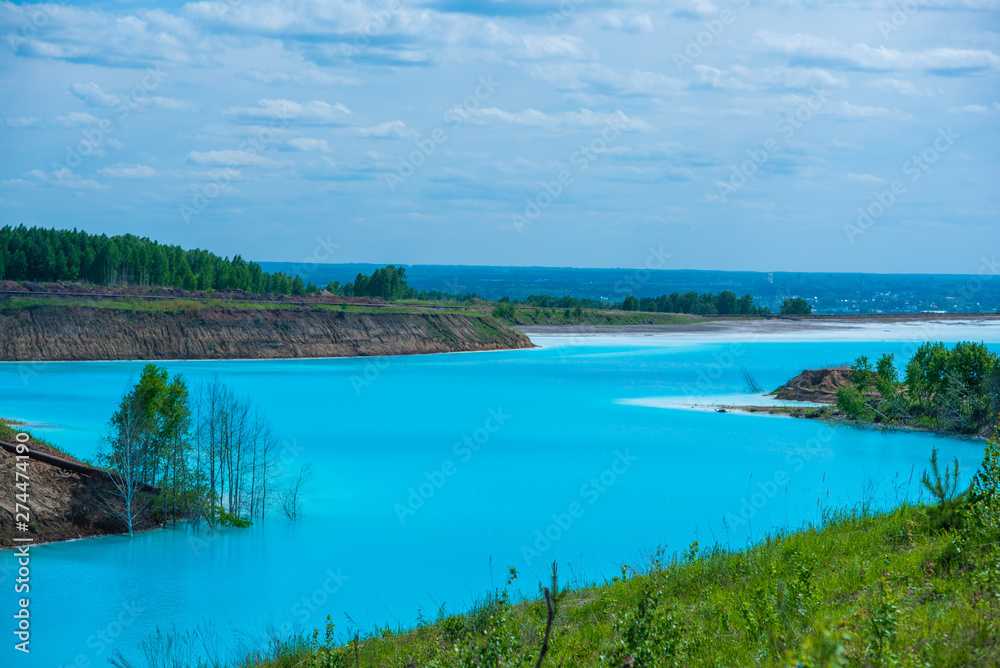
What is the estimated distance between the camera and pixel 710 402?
4703cm

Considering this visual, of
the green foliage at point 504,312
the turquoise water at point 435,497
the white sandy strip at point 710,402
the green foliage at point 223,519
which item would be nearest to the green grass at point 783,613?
the turquoise water at point 435,497

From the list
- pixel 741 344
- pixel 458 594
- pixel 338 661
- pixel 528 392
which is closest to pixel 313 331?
pixel 528 392

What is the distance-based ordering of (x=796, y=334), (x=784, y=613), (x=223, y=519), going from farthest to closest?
(x=796, y=334) < (x=223, y=519) < (x=784, y=613)

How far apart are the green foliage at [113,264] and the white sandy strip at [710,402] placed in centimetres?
6946

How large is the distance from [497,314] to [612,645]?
9427 cm

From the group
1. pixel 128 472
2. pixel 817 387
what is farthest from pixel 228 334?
pixel 128 472

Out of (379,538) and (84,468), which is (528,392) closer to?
(379,538)

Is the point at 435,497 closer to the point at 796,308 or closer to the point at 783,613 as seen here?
the point at 783,613

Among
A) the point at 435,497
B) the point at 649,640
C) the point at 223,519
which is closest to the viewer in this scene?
the point at 649,640

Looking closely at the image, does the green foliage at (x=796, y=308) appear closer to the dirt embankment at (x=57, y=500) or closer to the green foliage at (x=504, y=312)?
the green foliage at (x=504, y=312)

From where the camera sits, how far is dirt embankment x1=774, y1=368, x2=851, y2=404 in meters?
45.8

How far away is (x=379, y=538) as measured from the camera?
2100 cm

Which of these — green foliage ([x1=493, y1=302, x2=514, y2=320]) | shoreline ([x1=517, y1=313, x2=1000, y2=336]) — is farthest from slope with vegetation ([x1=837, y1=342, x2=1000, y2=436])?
green foliage ([x1=493, y1=302, x2=514, y2=320])

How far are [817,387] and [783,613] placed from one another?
41142 millimetres
